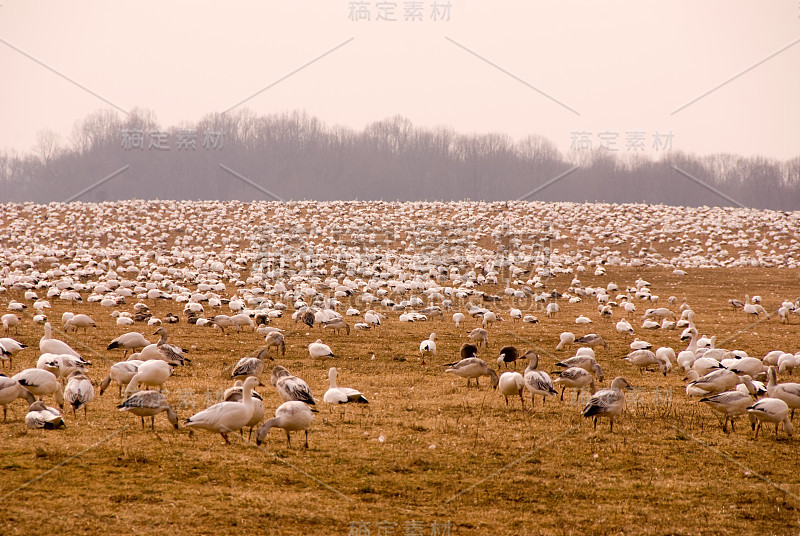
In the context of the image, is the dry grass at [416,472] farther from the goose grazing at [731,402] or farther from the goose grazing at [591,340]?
the goose grazing at [591,340]

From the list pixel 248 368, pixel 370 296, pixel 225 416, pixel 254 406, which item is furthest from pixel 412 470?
pixel 370 296

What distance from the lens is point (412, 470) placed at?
8.86 m

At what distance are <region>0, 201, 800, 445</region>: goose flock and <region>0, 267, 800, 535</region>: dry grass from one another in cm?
48

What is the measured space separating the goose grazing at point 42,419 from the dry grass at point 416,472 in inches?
6.9

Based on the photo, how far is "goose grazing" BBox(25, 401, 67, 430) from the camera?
10.1 metres

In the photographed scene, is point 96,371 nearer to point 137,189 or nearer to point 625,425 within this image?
point 625,425

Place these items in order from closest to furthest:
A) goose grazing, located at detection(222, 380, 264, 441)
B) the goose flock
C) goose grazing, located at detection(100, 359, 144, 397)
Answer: goose grazing, located at detection(222, 380, 264, 441) → the goose flock → goose grazing, located at detection(100, 359, 144, 397)

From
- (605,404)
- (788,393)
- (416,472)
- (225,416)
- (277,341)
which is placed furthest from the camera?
(277,341)

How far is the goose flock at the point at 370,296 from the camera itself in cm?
1189

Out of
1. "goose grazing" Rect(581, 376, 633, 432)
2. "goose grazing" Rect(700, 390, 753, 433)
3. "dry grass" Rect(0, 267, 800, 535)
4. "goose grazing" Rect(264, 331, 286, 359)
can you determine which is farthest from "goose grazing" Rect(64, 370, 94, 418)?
"goose grazing" Rect(700, 390, 753, 433)

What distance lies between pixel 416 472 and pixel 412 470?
0.30ft

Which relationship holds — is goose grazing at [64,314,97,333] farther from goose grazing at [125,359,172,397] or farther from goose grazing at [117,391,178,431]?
goose grazing at [117,391,178,431]

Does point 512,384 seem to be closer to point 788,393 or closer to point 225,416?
point 788,393

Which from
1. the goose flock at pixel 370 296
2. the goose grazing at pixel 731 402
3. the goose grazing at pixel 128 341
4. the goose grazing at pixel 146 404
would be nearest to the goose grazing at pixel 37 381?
the goose flock at pixel 370 296
